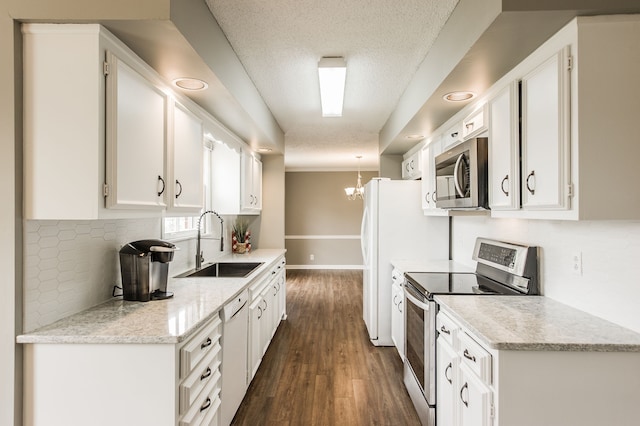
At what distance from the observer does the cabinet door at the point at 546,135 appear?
4.89 feet

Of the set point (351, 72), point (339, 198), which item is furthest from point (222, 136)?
point (339, 198)

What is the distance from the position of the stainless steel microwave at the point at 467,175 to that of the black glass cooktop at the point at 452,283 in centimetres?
54

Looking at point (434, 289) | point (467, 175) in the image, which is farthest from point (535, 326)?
point (467, 175)

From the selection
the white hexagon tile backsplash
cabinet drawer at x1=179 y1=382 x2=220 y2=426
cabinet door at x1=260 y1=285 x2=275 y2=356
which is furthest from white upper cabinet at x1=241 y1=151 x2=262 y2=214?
cabinet drawer at x1=179 y1=382 x2=220 y2=426

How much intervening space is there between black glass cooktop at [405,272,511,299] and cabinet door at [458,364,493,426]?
58cm

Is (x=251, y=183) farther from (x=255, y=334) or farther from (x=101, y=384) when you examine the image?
(x=101, y=384)

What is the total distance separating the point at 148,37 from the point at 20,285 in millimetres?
1151

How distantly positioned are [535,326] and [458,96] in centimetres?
147

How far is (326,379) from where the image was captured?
300cm

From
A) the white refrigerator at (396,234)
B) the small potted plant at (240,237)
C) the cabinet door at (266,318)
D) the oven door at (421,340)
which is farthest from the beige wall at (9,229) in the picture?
the white refrigerator at (396,234)

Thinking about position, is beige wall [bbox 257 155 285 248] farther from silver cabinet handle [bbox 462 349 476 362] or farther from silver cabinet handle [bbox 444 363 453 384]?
silver cabinet handle [bbox 462 349 476 362]

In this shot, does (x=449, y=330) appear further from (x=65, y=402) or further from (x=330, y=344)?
(x=330, y=344)

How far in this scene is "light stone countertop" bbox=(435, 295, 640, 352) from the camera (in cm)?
138

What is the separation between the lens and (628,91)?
4.69ft
